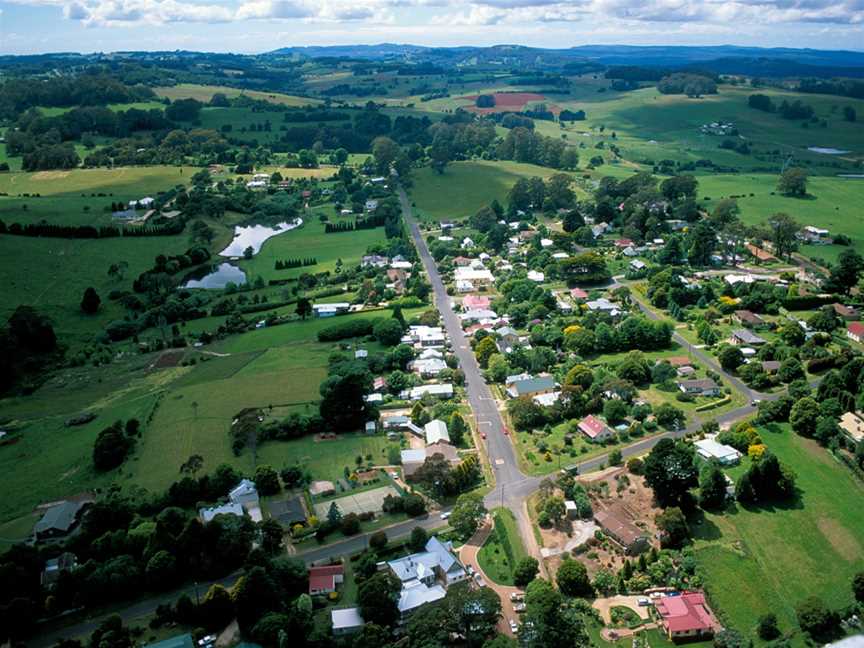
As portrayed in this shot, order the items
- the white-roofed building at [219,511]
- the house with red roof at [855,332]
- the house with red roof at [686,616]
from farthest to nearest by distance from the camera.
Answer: the house with red roof at [855,332] → the white-roofed building at [219,511] → the house with red roof at [686,616]

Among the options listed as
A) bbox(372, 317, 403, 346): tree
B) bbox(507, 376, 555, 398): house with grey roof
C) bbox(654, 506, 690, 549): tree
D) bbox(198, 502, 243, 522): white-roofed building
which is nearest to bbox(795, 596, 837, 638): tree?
bbox(654, 506, 690, 549): tree

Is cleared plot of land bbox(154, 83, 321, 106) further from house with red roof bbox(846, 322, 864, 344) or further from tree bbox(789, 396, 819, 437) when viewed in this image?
tree bbox(789, 396, 819, 437)

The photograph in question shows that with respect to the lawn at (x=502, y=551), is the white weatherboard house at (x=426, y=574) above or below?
above

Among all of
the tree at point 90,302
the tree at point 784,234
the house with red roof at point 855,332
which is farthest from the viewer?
the tree at point 784,234

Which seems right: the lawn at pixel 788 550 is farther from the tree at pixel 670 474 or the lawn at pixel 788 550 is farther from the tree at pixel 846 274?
the tree at pixel 846 274

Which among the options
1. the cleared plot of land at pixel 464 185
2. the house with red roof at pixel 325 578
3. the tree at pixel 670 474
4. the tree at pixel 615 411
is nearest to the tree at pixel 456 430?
the tree at pixel 615 411

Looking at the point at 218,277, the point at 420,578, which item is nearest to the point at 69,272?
the point at 218,277
